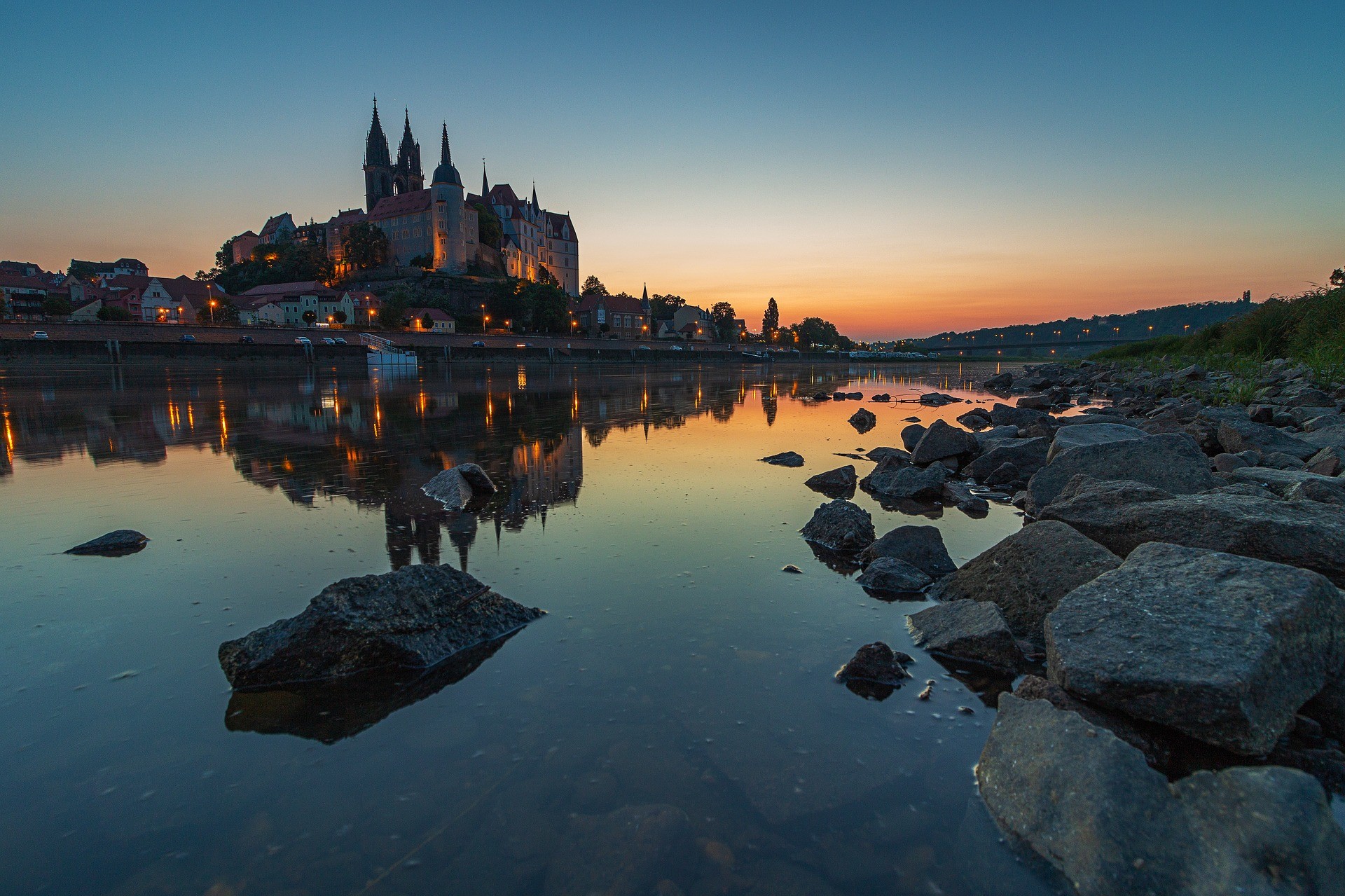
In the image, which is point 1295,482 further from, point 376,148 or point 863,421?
point 376,148

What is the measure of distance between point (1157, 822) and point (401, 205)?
168 m

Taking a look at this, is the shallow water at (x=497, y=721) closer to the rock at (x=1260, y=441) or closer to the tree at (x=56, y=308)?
the rock at (x=1260, y=441)

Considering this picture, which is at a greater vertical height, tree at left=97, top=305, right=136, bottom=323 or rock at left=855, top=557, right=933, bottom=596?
tree at left=97, top=305, right=136, bottom=323

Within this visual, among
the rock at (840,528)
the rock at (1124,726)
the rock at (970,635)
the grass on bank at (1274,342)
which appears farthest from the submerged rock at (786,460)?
the grass on bank at (1274,342)

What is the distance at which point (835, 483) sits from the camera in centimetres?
1137

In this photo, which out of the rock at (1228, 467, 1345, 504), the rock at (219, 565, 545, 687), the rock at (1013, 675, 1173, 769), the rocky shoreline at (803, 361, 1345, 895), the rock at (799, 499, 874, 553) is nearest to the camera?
the rocky shoreline at (803, 361, 1345, 895)

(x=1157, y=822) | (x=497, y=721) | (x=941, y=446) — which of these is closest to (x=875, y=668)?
(x=1157, y=822)

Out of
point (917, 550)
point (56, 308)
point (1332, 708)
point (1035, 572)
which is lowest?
point (1332, 708)

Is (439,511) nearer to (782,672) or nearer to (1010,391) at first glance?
(782,672)

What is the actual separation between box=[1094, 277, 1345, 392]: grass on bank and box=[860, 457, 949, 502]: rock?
50.9 ft

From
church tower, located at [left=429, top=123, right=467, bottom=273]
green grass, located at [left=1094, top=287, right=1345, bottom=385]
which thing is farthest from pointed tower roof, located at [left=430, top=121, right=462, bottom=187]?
green grass, located at [left=1094, top=287, right=1345, bottom=385]

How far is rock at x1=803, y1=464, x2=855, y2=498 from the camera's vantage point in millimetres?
11047

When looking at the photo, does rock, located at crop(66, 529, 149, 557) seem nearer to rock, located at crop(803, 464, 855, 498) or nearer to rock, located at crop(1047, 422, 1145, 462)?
rock, located at crop(803, 464, 855, 498)

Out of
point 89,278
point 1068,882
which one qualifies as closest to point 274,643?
point 1068,882
